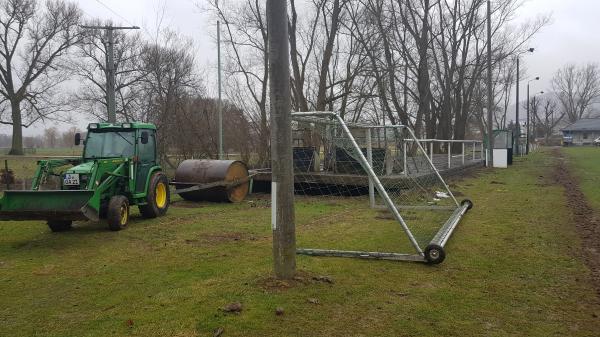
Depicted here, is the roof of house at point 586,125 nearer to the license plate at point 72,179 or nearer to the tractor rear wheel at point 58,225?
the tractor rear wheel at point 58,225

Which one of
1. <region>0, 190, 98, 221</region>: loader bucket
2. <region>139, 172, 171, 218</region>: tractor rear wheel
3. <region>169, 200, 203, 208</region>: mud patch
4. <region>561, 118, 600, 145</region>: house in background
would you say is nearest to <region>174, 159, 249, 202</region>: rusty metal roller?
<region>169, 200, 203, 208</region>: mud patch

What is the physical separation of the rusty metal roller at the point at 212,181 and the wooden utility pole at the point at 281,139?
28.8 ft

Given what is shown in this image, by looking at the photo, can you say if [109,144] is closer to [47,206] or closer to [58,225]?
[58,225]

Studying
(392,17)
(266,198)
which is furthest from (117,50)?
(266,198)

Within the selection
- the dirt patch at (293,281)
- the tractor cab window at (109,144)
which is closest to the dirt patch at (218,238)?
the dirt patch at (293,281)

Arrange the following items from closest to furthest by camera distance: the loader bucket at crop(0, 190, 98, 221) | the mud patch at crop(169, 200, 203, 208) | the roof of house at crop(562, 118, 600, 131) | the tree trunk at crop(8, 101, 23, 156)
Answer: the loader bucket at crop(0, 190, 98, 221)
the mud patch at crop(169, 200, 203, 208)
the tree trunk at crop(8, 101, 23, 156)
the roof of house at crop(562, 118, 600, 131)

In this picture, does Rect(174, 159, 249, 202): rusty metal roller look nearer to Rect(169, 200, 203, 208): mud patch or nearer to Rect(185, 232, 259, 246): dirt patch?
Rect(169, 200, 203, 208): mud patch

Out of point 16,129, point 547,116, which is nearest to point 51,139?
point 16,129

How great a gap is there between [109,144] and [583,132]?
353ft

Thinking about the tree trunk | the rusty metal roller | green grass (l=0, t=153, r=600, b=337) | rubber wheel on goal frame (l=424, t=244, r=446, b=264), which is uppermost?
the tree trunk

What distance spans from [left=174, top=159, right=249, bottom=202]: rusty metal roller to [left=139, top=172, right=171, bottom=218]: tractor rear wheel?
1879mm

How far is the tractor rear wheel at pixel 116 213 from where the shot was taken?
10.0 m

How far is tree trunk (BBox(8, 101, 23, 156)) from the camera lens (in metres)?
47.6

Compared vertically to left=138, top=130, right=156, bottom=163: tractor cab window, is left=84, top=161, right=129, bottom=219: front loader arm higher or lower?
lower
